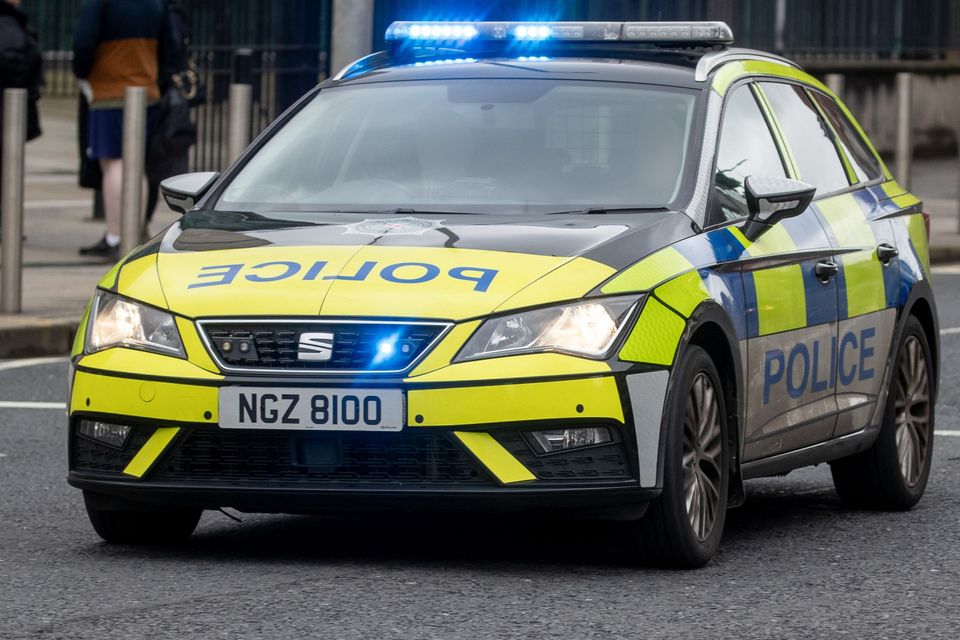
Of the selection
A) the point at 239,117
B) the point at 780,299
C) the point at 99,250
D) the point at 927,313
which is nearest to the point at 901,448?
the point at 927,313

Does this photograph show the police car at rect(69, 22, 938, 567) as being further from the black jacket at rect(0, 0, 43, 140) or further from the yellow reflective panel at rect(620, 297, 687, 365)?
the black jacket at rect(0, 0, 43, 140)

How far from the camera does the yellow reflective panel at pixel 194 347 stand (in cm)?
583

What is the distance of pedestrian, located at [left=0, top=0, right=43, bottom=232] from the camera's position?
51.4 ft

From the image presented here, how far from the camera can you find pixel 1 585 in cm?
580

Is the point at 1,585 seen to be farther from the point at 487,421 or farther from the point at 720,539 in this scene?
the point at 720,539

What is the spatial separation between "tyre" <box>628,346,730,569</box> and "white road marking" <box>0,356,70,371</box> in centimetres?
585

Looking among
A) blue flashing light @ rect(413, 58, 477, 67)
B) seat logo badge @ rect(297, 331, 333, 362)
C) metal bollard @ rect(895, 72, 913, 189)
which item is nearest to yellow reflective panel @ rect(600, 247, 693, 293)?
seat logo badge @ rect(297, 331, 333, 362)

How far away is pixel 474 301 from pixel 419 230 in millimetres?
595

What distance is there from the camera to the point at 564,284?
5844 millimetres

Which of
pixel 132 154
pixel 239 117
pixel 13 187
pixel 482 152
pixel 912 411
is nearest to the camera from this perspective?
pixel 482 152

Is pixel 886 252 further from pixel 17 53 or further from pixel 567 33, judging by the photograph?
pixel 17 53

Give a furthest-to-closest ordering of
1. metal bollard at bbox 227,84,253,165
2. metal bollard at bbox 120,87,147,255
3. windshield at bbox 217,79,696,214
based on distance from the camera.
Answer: metal bollard at bbox 227,84,253,165, metal bollard at bbox 120,87,147,255, windshield at bbox 217,79,696,214

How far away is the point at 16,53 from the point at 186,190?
909cm

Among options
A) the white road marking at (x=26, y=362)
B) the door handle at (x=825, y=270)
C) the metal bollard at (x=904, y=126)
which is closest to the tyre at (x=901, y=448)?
the door handle at (x=825, y=270)
